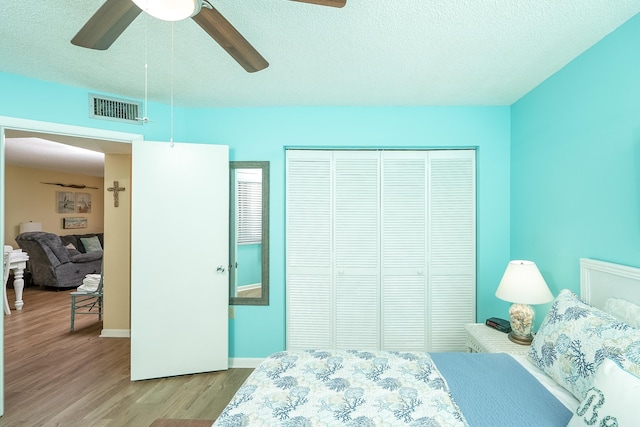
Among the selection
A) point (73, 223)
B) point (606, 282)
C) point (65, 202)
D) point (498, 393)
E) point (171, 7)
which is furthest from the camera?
point (73, 223)

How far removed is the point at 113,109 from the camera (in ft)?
9.05

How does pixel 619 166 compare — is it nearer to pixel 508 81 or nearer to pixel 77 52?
pixel 508 81

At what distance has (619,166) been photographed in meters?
1.78

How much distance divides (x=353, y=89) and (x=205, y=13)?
1.63 metres

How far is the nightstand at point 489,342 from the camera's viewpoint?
82.0 inches

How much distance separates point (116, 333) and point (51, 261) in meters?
3.00

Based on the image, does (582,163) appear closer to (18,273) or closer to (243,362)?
(243,362)

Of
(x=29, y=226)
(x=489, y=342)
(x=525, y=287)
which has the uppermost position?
(x=29, y=226)

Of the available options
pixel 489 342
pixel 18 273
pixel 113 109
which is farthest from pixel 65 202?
pixel 489 342

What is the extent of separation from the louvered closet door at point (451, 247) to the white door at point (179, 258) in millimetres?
1950

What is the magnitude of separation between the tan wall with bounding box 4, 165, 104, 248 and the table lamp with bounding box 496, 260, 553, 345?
8.28 meters

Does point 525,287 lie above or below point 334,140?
below

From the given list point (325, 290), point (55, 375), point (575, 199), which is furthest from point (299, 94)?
point (55, 375)

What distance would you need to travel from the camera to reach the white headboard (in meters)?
1.63
